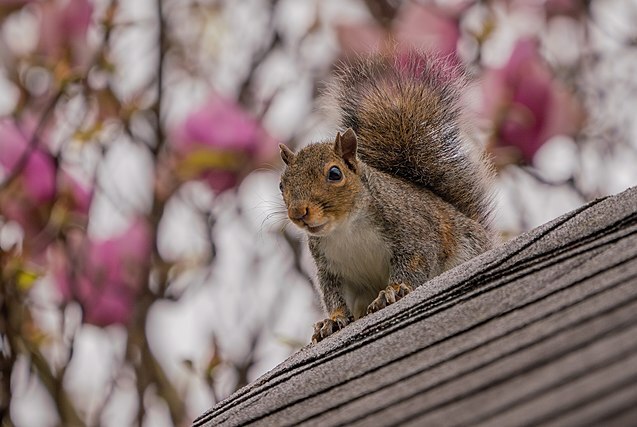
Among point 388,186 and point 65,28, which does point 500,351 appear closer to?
point 388,186

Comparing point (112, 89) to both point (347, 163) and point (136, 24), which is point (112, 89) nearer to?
point (136, 24)

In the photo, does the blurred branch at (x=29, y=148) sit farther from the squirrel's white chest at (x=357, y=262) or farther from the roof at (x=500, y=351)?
the roof at (x=500, y=351)

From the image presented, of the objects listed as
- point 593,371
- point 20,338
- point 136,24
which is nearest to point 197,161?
point 136,24

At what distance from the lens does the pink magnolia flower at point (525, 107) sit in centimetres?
214

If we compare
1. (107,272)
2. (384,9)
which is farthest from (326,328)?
(384,9)

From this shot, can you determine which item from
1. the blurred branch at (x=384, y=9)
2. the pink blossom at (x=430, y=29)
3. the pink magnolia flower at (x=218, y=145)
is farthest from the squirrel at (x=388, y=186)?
the blurred branch at (x=384, y=9)

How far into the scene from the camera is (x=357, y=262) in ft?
5.84

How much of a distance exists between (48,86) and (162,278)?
1.37 ft

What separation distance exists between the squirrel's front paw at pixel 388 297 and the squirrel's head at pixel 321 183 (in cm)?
19

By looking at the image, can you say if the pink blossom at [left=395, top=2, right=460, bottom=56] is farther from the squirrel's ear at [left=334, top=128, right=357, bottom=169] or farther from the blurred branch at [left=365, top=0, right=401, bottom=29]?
the blurred branch at [left=365, top=0, right=401, bottom=29]

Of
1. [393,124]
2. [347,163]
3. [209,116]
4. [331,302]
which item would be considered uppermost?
[209,116]

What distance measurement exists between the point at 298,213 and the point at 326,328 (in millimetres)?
225

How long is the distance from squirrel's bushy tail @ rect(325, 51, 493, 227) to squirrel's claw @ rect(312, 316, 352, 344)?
0.51m

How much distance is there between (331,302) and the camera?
1762 millimetres
